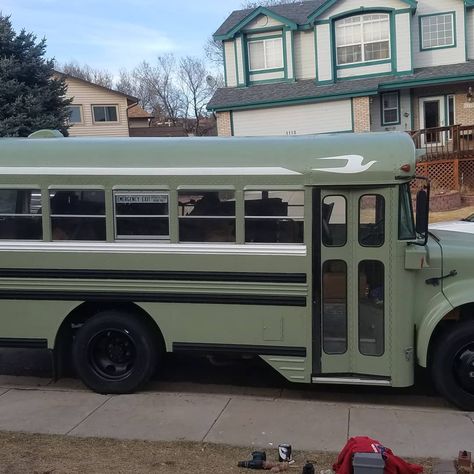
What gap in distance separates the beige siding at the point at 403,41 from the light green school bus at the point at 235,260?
1851cm

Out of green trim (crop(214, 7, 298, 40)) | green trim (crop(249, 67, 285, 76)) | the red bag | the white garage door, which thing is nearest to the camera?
the red bag

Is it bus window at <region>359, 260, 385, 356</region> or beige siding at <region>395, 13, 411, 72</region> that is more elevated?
beige siding at <region>395, 13, 411, 72</region>

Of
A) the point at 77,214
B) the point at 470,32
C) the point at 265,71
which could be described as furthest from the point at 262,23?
the point at 77,214

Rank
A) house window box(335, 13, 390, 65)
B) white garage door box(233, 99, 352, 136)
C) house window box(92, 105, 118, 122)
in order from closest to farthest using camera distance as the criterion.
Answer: house window box(335, 13, 390, 65), white garage door box(233, 99, 352, 136), house window box(92, 105, 118, 122)

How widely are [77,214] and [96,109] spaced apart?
1371 inches

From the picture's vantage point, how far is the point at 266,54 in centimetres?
2488

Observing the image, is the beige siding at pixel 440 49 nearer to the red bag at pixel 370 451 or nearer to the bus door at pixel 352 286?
the bus door at pixel 352 286

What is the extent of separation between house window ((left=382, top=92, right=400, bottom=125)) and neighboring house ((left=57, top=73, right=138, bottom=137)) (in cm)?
2046

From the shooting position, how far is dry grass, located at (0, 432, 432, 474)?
4246 mm

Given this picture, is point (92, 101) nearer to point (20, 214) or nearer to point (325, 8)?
point (325, 8)

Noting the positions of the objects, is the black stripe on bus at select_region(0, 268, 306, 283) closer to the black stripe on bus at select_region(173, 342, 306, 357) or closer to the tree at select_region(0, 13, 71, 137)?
the black stripe on bus at select_region(173, 342, 306, 357)

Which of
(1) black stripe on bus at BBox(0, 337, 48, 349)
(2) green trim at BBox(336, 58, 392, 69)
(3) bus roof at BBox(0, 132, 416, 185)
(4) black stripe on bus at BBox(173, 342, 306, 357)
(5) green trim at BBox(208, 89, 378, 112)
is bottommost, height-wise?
(4) black stripe on bus at BBox(173, 342, 306, 357)

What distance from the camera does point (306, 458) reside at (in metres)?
4.44

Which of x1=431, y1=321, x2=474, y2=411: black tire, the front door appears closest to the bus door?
x1=431, y1=321, x2=474, y2=411: black tire
